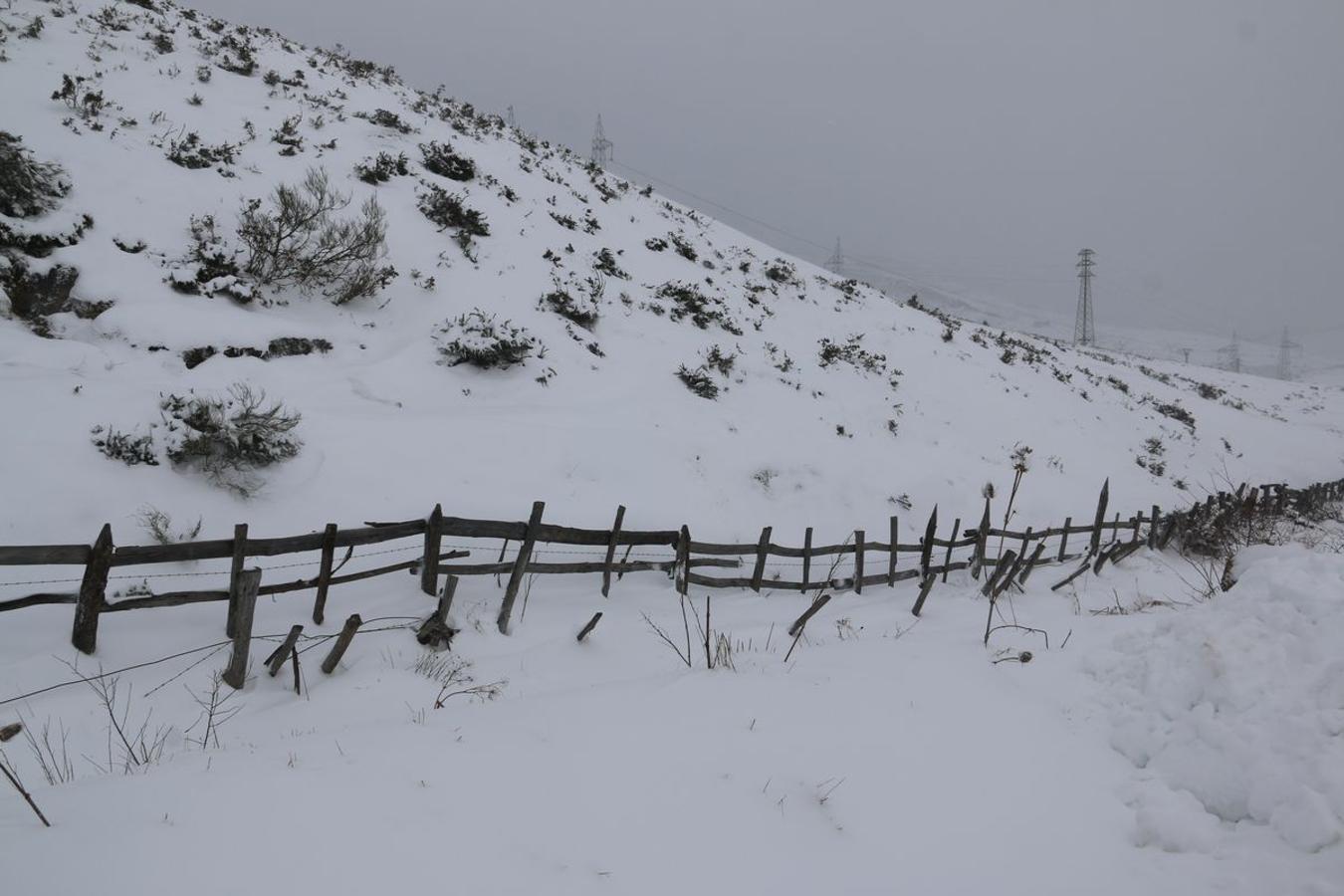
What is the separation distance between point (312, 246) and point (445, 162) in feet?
20.5

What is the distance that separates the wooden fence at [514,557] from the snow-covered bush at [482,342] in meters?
4.08

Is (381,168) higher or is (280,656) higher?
(381,168)

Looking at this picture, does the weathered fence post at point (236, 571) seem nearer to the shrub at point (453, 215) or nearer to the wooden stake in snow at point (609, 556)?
the wooden stake in snow at point (609, 556)

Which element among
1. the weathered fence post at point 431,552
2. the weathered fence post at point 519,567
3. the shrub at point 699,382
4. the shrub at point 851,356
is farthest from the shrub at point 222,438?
the shrub at point 851,356

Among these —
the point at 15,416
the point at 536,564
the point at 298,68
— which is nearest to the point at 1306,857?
the point at 536,564

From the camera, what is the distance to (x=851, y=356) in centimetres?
1734

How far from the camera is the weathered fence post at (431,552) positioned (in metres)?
5.86

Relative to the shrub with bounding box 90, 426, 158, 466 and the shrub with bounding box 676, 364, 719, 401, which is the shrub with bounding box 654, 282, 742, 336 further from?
the shrub with bounding box 90, 426, 158, 466

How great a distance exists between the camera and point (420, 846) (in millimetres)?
2754

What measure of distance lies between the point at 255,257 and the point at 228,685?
798 cm

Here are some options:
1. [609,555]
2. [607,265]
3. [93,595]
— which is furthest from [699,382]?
[93,595]

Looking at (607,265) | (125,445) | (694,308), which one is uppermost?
(607,265)

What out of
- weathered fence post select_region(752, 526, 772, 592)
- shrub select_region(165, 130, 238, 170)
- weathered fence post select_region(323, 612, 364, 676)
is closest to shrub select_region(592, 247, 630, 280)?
shrub select_region(165, 130, 238, 170)

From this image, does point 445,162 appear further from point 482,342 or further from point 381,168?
point 482,342
